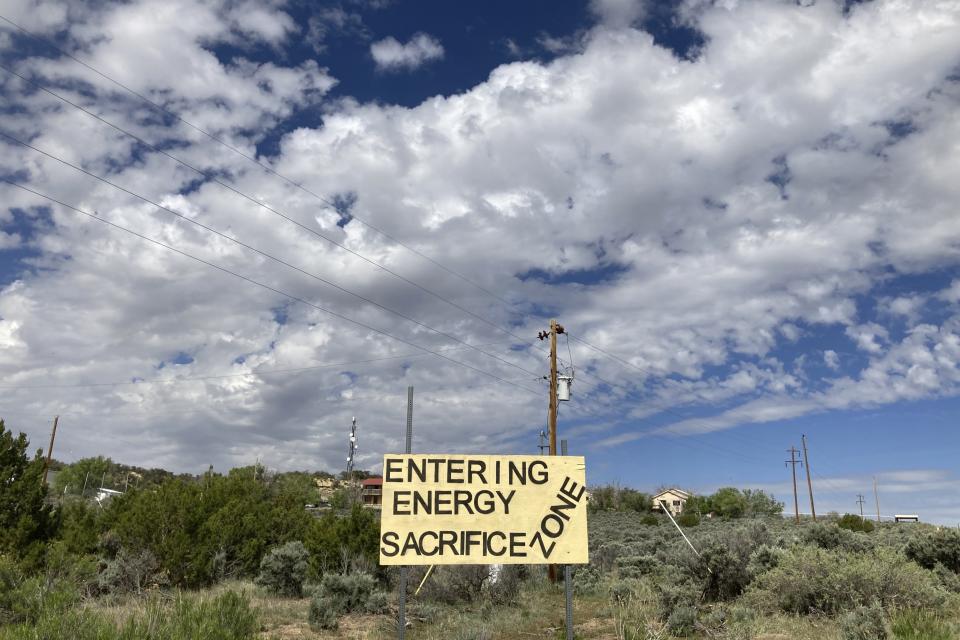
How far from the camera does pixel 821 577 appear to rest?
14.1 meters

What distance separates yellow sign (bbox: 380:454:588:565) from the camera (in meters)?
10.6

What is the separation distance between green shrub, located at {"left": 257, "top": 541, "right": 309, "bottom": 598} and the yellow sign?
12.6 metres

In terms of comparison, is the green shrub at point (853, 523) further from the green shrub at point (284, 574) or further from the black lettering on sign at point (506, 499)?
the black lettering on sign at point (506, 499)

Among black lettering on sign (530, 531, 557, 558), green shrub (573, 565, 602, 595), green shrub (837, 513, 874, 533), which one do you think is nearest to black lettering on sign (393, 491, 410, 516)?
black lettering on sign (530, 531, 557, 558)

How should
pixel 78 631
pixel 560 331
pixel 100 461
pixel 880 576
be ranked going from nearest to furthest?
1. pixel 78 631
2. pixel 880 576
3. pixel 560 331
4. pixel 100 461

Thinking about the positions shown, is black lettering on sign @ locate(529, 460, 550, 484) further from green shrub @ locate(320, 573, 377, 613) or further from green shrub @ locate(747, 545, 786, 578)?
green shrub @ locate(320, 573, 377, 613)

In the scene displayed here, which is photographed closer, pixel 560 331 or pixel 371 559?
pixel 371 559

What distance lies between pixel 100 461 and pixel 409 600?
103 metres

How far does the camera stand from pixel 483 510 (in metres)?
10.8

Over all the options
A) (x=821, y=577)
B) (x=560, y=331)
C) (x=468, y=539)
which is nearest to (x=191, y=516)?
(x=560, y=331)

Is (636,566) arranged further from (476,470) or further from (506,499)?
(476,470)

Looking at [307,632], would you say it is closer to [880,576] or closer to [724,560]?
[724,560]

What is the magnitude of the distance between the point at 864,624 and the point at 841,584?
270 centimetres

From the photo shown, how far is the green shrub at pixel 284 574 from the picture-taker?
21312 mm
